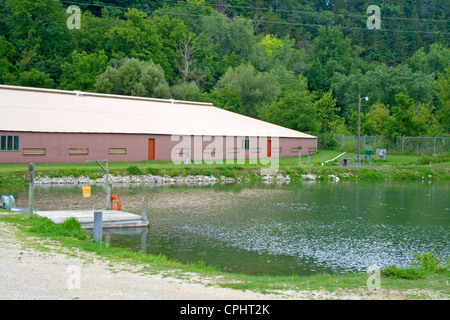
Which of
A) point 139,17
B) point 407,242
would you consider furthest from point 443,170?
point 139,17

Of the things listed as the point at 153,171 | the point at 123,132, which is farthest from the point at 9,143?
the point at 153,171

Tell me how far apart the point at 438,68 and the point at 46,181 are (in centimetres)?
8564

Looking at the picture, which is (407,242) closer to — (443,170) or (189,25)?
(443,170)

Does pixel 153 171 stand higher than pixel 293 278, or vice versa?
pixel 153 171

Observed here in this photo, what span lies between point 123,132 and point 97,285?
3649cm

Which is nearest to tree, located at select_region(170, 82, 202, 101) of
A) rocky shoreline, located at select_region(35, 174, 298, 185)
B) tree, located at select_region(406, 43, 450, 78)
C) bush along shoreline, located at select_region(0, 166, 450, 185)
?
bush along shoreline, located at select_region(0, 166, 450, 185)

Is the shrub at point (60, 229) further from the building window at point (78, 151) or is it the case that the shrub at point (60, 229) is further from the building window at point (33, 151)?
the building window at point (78, 151)

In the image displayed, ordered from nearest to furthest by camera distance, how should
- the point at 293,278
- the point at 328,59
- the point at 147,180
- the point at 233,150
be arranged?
the point at 293,278
the point at 147,180
the point at 233,150
the point at 328,59

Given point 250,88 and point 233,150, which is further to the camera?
point 250,88

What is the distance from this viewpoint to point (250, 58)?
Answer: 102 meters

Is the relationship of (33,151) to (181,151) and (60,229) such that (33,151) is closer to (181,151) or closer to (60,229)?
(181,151)

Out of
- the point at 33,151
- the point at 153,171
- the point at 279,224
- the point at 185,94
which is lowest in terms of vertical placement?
the point at 279,224

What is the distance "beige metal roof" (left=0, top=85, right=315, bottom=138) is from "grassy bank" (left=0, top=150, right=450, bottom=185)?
3.23 meters

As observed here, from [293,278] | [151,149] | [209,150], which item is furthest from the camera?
[209,150]
